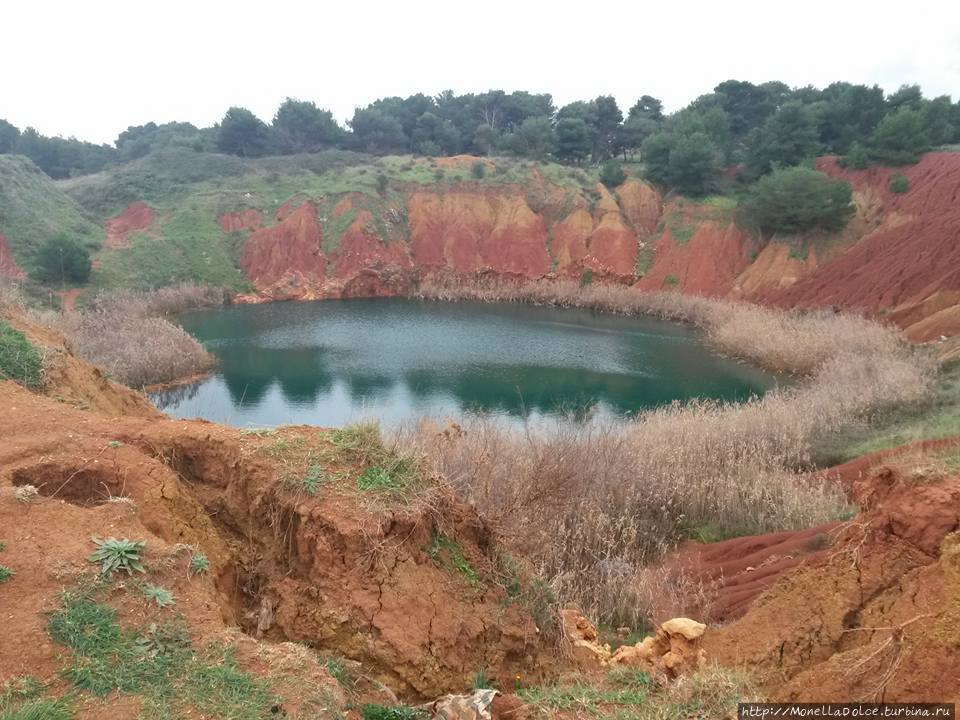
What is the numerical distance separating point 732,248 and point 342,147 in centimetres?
3800

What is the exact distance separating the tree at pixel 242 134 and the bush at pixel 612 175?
31247mm

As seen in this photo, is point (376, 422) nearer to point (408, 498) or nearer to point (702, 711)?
point (408, 498)

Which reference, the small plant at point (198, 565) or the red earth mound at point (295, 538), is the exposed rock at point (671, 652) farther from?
the small plant at point (198, 565)

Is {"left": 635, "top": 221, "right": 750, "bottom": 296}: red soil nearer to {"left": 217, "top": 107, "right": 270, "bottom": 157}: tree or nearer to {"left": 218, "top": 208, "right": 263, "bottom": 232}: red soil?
{"left": 218, "top": 208, "right": 263, "bottom": 232}: red soil

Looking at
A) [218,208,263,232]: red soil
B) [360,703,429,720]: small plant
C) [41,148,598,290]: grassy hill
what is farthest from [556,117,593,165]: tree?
[360,703,429,720]: small plant

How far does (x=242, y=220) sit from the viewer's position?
152ft

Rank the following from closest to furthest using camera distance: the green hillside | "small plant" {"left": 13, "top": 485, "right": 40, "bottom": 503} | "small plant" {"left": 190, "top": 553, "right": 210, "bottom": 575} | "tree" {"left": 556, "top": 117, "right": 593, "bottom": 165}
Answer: "small plant" {"left": 190, "top": 553, "right": 210, "bottom": 575}
"small plant" {"left": 13, "top": 485, "right": 40, "bottom": 503}
the green hillside
"tree" {"left": 556, "top": 117, "right": 593, "bottom": 165}

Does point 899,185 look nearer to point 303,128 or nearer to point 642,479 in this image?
point 642,479

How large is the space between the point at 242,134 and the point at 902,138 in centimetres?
5121

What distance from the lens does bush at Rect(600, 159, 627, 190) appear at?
160 feet

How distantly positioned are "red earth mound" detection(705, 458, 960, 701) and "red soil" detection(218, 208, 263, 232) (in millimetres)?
46210

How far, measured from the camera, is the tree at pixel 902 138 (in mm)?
37000

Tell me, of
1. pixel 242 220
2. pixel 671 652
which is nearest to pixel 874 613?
pixel 671 652

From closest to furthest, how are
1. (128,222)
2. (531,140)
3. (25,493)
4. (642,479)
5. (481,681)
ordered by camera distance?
(25,493) → (481,681) → (642,479) → (128,222) → (531,140)
